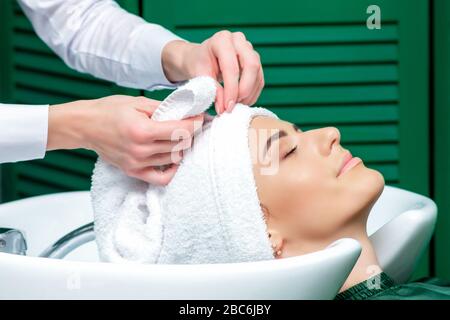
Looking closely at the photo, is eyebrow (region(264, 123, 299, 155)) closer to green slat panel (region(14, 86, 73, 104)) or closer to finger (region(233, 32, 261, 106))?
finger (region(233, 32, 261, 106))

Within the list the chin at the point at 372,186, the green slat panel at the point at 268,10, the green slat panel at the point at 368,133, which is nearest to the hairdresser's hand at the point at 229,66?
the chin at the point at 372,186

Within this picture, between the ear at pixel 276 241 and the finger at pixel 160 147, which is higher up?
the finger at pixel 160 147

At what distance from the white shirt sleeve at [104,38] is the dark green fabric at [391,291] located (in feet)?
1.72

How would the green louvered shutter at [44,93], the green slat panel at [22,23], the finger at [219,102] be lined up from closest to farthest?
the finger at [219,102], the green louvered shutter at [44,93], the green slat panel at [22,23]

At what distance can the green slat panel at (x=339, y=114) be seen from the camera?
6.77 ft

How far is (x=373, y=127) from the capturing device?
2.08 meters

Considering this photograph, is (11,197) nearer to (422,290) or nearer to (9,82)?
(9,82)

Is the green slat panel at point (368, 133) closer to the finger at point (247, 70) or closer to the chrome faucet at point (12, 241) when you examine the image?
the finger at point (247, 70)

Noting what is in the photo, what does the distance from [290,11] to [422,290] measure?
914 millimetres

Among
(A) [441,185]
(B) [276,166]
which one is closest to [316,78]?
(A) [441,185]

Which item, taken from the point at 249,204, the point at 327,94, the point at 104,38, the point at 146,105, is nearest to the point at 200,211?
the point at 249,204

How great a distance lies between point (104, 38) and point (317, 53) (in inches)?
21.0

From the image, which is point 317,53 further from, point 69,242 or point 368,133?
point 69,242

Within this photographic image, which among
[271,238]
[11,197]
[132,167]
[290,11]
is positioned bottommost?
[11,197]
